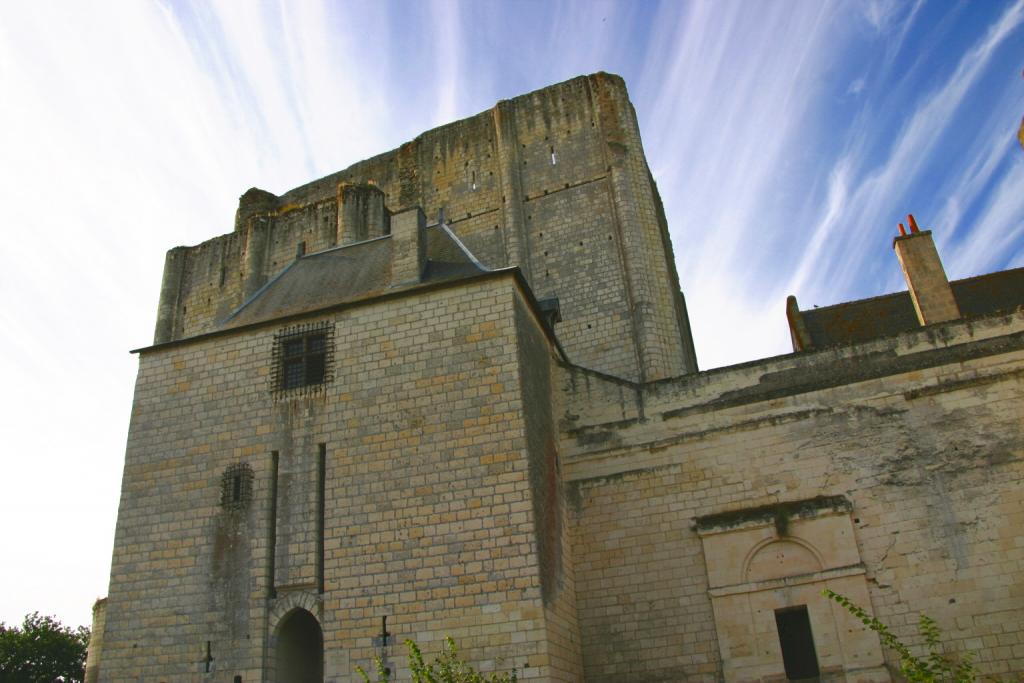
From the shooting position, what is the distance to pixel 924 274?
46.1 ft

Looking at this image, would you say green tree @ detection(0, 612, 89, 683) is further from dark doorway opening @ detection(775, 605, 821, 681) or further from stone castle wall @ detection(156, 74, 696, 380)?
dark doorway opening @ detection(775, 605, 821, 681)

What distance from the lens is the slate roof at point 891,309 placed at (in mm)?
15992

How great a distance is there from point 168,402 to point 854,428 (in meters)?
9.49

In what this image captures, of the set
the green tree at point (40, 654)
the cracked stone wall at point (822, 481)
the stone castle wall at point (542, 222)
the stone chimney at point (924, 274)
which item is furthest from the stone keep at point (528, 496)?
the green tree at point (40, 654)

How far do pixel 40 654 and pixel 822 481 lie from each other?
74.9 ft

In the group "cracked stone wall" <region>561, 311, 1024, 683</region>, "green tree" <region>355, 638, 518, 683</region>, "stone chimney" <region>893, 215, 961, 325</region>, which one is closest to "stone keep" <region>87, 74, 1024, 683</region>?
"cracked stone wall" <region>561, 311, 1024, 683</region>

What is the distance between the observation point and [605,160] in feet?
64.6

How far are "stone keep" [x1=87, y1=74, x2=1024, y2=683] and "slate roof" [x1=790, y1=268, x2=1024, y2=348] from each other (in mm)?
5444

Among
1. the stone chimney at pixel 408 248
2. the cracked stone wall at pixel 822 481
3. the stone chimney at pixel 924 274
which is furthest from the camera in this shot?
the stone chimney at pixel 924 274

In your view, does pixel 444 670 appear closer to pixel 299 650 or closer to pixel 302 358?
pixel 299 650

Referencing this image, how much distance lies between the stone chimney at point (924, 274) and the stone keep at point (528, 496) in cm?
297

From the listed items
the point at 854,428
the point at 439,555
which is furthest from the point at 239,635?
the point at 854,428

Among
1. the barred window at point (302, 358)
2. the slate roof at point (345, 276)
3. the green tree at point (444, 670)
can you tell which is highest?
the slate roof at point (345, 276)

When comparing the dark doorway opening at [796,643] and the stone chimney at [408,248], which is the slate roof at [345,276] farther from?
the dark doorway opening at [796,643]
